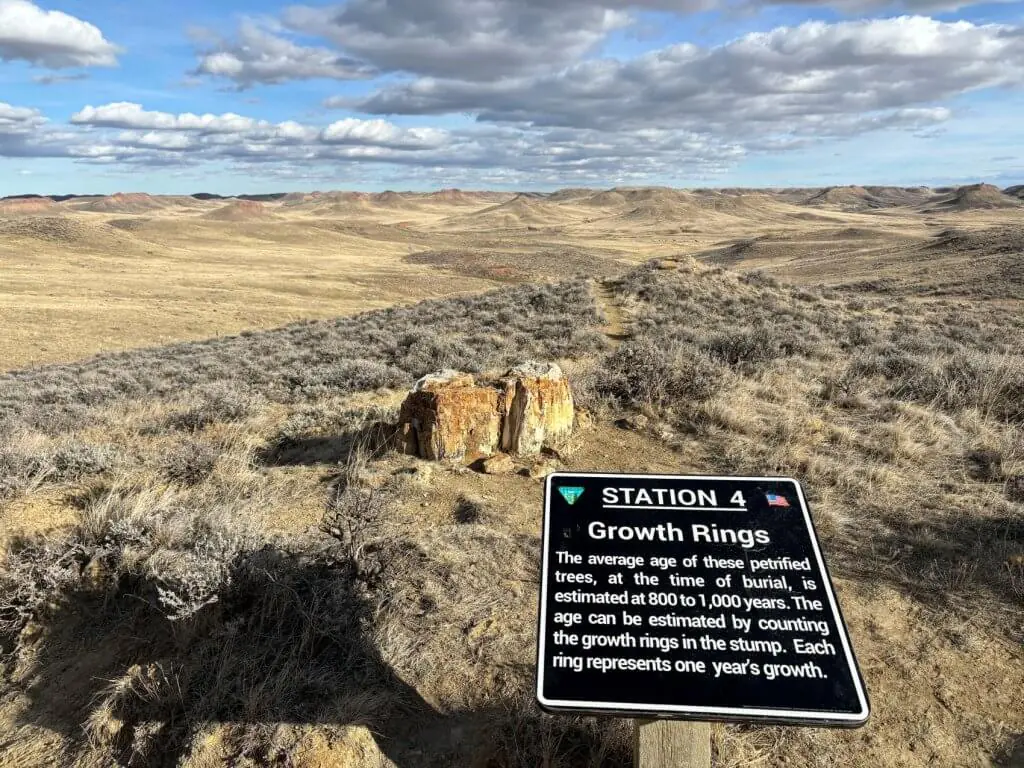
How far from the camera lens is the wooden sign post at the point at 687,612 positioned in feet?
7.39

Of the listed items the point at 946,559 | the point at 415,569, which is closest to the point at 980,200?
the point at 946,559

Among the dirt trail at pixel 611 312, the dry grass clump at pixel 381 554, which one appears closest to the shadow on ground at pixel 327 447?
the dry grass clump at pixel 381 554

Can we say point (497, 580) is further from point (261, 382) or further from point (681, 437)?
point (261, 382)

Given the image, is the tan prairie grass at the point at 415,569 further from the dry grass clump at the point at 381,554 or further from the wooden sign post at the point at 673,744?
the wooden sign post at the point at 673,744

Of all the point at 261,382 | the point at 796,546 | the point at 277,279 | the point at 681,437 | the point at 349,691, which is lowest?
the point at 277,279

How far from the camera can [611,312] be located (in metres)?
16.3

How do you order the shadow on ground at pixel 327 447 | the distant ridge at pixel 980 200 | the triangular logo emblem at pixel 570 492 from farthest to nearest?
the distant ridge at pixel 980 200, the shadow on ground at pixel 327 447, the triangular logo emblem at pixel 570 492

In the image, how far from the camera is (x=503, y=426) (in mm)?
6352

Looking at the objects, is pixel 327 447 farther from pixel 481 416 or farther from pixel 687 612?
pixel 687 612

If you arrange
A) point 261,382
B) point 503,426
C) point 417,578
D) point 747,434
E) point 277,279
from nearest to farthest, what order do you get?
1. point 417,578
2. point 503,426
3. point 747,434
4. point 261,382
5. point 277,279

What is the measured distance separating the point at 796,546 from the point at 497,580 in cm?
214

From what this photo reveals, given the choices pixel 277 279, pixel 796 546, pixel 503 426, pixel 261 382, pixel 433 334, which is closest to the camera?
pixel 796 546

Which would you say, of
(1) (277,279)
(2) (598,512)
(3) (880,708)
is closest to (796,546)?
(2) (598,512)

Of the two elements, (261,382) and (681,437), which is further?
(261,382)
